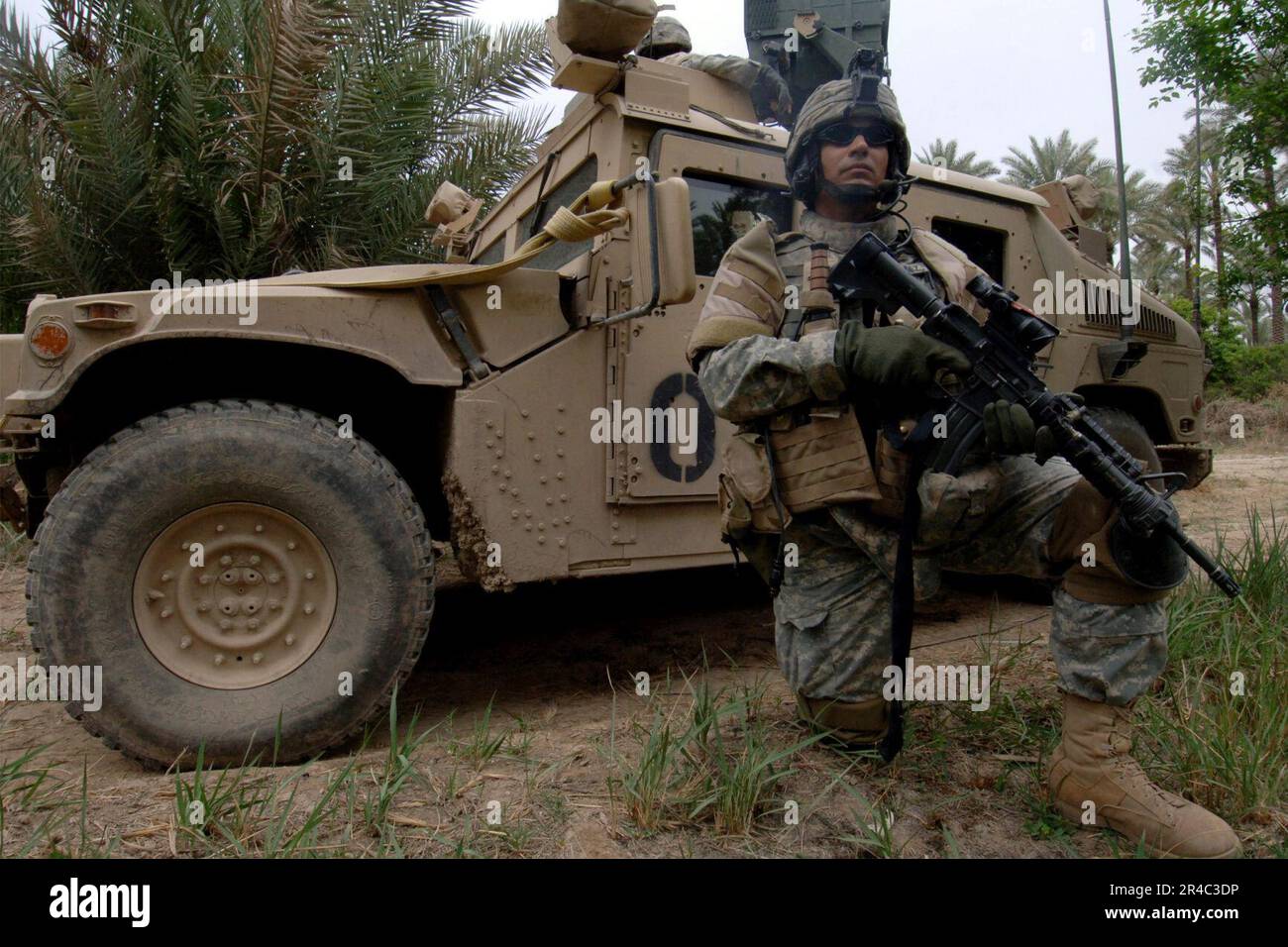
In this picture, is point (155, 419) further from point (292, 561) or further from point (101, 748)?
point (101, 748)

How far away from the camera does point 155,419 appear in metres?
2.43

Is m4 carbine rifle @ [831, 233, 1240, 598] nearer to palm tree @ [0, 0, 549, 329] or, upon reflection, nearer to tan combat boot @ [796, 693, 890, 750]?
tan combat boot @ [796, 693, 890, 750]

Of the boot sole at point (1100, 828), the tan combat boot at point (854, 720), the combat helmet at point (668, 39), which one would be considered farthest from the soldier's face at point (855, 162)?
the combat helmet at point (668, 39)

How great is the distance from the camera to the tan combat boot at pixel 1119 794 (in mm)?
1866

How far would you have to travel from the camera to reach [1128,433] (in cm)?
395

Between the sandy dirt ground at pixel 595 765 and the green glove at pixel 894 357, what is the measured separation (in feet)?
2.95

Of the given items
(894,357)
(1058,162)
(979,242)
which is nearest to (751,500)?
(894,357)

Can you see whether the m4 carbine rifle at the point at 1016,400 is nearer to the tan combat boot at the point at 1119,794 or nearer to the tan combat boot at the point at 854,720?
the tan combat boot at the point at 1119,794

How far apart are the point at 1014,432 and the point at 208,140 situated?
5.38 metres

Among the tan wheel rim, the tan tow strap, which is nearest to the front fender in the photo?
the tan tow strap

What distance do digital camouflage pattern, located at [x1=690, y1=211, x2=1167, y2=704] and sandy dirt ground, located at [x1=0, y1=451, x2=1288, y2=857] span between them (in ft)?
0.99

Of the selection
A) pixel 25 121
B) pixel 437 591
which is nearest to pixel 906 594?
pixel 437 591

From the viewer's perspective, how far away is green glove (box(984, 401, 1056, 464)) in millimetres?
1933

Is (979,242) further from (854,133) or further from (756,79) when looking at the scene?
(854,133)
